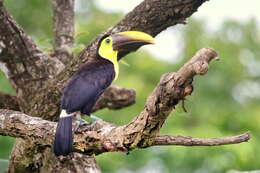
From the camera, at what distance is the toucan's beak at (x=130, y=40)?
4660mm

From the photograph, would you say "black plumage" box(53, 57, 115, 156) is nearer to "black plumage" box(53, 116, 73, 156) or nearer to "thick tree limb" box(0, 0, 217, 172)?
"black plumage" box(53, 116, 73, 156)

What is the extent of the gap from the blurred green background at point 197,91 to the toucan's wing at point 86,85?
12.4 ft

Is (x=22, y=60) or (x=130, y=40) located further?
(x=22, y=60)

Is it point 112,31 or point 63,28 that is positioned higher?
point 63,28

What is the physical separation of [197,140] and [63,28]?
8.40 feet

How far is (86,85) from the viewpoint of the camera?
4707mm

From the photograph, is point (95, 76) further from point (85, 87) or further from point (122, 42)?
point (122, 42)

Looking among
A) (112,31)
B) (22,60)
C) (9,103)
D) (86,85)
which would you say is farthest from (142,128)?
(9,103)

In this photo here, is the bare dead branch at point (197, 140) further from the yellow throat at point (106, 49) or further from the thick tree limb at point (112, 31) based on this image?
the yellow throat at point (106, 49)

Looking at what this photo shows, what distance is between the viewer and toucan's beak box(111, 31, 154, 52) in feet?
15.3

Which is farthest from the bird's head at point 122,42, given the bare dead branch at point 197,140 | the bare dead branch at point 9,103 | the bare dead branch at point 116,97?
the bare dead branch at point 197,140

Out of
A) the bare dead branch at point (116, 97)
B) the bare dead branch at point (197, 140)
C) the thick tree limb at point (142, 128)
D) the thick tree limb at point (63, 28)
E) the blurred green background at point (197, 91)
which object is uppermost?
Answer: the blurred green background at point (197, 91)

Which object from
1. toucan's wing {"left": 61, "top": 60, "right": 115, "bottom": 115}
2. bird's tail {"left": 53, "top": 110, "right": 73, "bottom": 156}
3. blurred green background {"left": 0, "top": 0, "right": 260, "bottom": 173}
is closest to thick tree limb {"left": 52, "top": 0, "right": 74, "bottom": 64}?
toucan's wing {"left": 61, "top": 60, "right": 115, "bottom": 115}

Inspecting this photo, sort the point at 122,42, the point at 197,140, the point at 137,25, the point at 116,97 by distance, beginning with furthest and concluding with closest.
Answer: the point at 116,97
the point at 122,42
the point at 137,25
the point at 197,140
